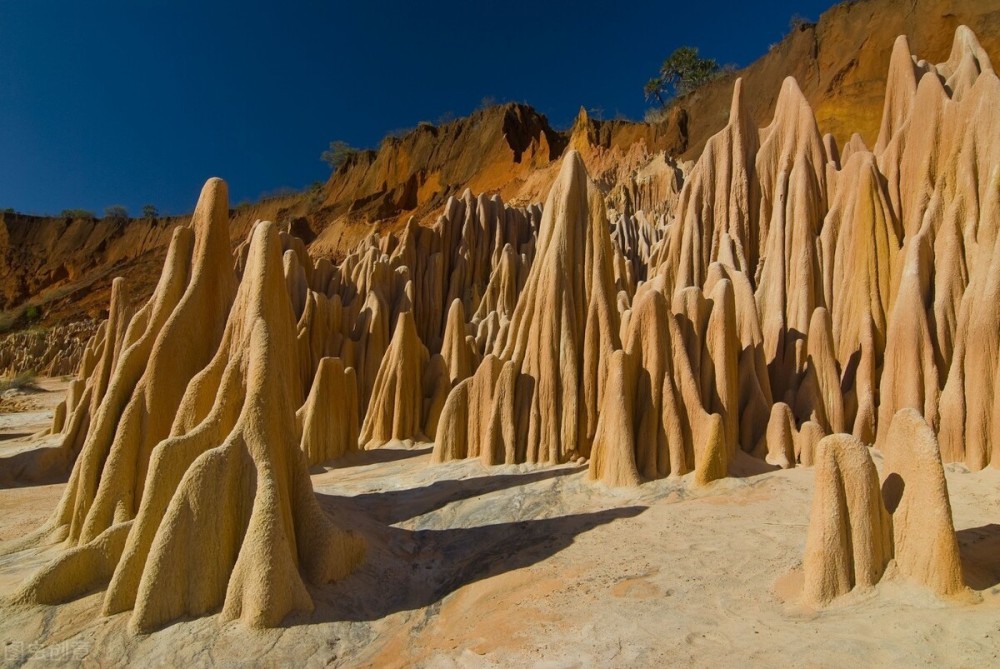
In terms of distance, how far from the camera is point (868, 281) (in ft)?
34.6

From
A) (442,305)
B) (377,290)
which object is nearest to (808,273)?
(377,290)

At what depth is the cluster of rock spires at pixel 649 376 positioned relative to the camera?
490 cm

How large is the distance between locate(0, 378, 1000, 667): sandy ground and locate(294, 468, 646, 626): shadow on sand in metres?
0.02

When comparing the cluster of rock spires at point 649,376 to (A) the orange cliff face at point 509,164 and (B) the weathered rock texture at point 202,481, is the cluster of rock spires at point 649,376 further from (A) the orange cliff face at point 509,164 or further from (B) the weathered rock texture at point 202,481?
(A) the orange cliff face at point 509,164

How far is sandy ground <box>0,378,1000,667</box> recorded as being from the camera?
403 centimetres

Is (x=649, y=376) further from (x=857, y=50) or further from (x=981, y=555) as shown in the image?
(x=857, y=50)

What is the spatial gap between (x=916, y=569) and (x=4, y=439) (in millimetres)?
20029

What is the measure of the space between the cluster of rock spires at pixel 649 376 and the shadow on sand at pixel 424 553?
316 millimetres

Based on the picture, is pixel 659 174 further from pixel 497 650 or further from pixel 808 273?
pixel 497 650

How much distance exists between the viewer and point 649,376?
861 cm

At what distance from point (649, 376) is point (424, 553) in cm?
380

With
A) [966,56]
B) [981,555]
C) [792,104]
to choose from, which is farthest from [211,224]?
[966,56]

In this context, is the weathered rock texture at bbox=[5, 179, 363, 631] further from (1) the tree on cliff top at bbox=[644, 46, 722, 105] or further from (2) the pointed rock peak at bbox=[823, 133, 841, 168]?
(1) the tree on cliff top at bbox=[644, 46, 722, 105]

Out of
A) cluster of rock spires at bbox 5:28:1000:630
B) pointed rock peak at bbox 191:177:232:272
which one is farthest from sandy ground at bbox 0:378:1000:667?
pointed rock peak at bbox 191:177:232:272
